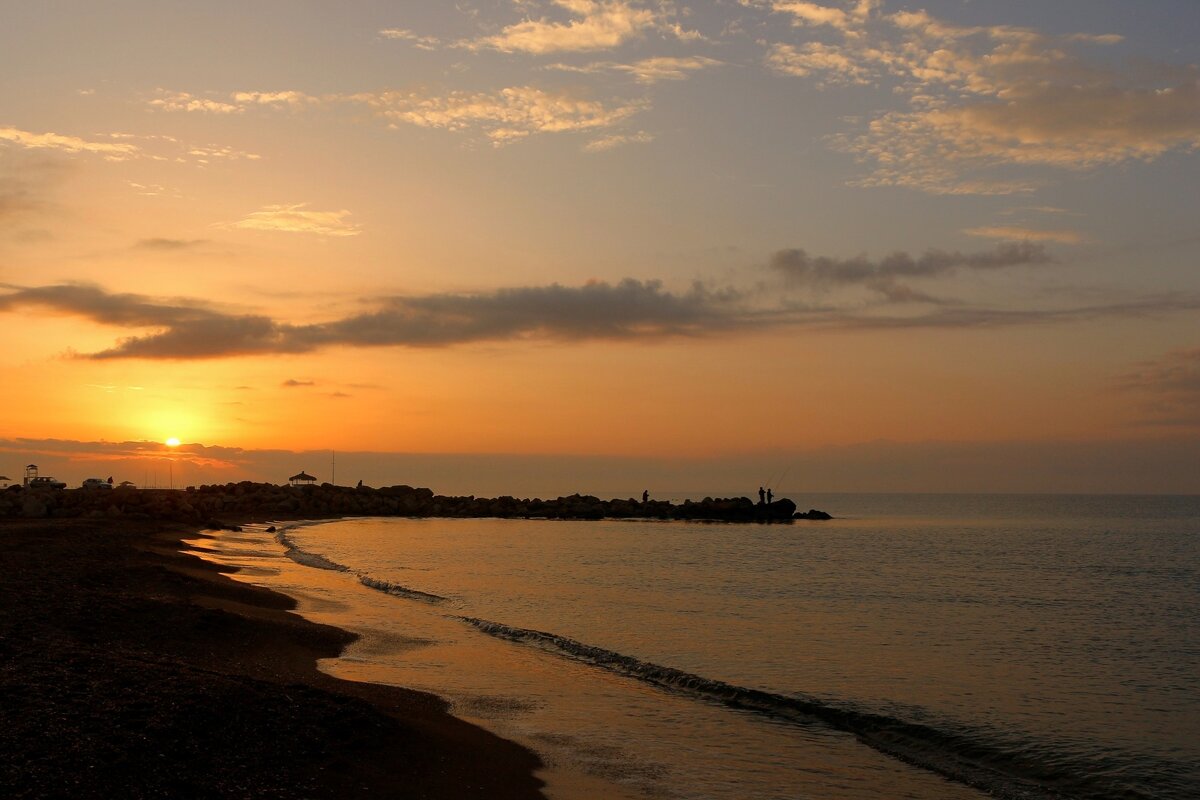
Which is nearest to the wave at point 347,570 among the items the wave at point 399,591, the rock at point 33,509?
the wave at point 399,591

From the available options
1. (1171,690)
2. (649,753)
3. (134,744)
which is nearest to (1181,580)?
(1171,690)

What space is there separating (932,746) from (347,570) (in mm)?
28092

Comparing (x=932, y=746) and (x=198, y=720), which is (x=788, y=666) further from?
(x=198, y=720)

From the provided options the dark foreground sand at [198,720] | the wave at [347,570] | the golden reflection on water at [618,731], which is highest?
the dark foreground sand at [198,720]

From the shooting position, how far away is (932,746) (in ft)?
47.1

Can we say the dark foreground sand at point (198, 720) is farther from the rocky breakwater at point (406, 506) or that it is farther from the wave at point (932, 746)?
the rocky breakwater at point (406, 506)

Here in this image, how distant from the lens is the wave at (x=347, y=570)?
30.2 meters

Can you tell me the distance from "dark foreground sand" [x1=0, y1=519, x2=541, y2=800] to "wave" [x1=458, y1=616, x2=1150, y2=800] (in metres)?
5.45

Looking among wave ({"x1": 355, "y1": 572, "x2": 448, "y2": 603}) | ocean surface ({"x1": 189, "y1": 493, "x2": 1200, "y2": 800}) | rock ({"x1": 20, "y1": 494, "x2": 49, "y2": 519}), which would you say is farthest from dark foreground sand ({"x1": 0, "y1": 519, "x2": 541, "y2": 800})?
rock ({"x1": 20, "y1": 494, "x2": 49, "y2": 519})

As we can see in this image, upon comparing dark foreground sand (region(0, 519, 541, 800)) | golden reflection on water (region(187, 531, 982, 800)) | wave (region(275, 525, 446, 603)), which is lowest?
wave (region(275, 525, 446, 603))

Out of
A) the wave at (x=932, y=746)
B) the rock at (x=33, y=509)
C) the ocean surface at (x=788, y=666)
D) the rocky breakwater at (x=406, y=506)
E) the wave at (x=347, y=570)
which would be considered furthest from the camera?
the rocky breakwater at (x=406, y=506)

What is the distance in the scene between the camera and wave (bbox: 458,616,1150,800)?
1262cm

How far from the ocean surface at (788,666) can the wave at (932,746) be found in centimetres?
4

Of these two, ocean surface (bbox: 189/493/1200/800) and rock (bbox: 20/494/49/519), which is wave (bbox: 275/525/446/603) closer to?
ocean surface (bbox: 189/493/1200/800)
